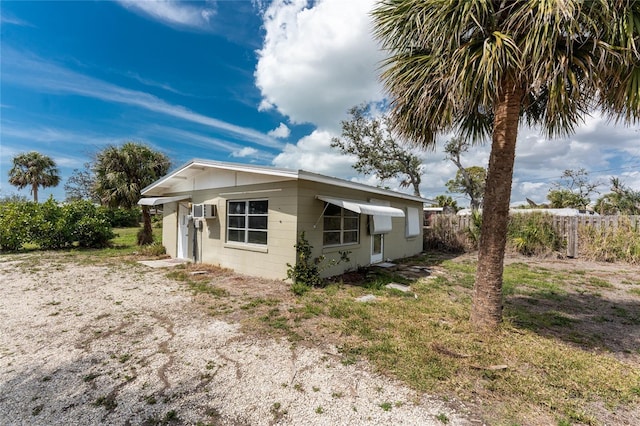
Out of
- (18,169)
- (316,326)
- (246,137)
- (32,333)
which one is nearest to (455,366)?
(316,326)

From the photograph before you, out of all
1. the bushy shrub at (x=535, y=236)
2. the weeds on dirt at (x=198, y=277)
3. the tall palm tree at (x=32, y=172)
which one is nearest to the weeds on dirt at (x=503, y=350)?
the weeds on dirt at (x=198, y=277)

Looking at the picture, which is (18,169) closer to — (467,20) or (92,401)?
(92,401)

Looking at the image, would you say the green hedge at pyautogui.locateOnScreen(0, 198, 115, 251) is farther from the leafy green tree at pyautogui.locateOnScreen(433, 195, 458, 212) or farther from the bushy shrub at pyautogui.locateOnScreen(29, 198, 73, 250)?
the leafy green tree at pyautogui.locateOnScreen(433, 195, 458, 212)

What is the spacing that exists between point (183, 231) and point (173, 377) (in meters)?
9.56

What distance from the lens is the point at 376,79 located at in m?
5.28

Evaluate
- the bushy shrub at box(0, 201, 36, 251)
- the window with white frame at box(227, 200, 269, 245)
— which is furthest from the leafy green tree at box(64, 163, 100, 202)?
the window with white frame at box(227, 200, 269, 245)

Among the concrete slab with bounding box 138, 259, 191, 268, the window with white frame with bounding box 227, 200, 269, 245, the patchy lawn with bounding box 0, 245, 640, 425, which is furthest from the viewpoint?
the concrete slab with bounding box 138, 259, 191, 268

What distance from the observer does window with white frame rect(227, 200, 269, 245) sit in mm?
8477

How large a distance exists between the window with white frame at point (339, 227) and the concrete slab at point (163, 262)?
19.8 ft

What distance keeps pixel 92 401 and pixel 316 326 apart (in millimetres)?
3063

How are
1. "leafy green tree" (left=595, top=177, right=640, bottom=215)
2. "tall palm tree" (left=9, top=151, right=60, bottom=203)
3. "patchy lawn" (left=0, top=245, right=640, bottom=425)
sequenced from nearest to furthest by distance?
"patchy lawn" (left=0, top=245, right=640, bottom=425) < "leafy green tree" (left=595, top=177, right=640, bottom=215) < "tall palm tree" (left=9, top=151, right=60, bottom=203)

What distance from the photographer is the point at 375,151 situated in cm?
2636

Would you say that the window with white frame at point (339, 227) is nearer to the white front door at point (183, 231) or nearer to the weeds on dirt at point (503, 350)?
the weeds on dirt at point (503, 350)

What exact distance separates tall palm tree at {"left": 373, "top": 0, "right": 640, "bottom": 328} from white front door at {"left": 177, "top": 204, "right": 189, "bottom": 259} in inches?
389
